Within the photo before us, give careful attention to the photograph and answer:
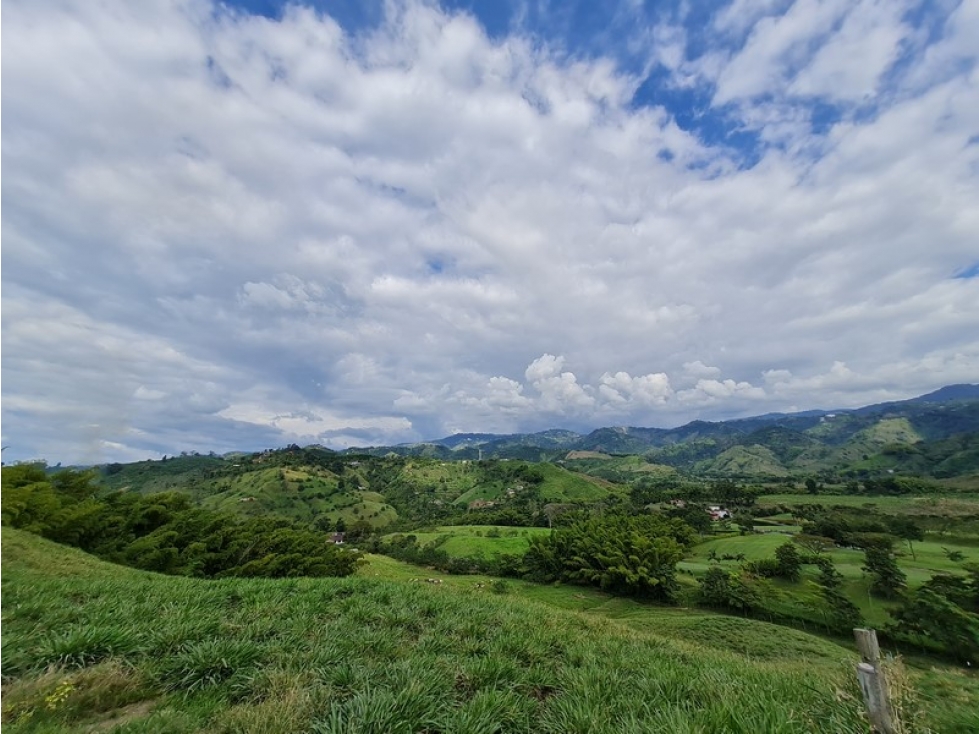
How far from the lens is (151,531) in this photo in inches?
1110

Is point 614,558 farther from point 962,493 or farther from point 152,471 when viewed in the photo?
point 152,471

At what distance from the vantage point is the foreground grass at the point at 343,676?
451cm

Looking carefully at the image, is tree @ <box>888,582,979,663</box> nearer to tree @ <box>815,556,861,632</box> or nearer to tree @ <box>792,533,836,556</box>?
tree @ <box>815,556,861,632</box>

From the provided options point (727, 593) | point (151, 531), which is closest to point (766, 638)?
point (727, 593)

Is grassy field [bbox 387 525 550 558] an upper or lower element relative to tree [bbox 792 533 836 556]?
upper

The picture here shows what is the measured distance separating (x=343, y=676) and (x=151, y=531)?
103 feet

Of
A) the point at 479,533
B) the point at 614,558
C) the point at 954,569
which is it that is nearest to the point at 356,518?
the point at 479,533

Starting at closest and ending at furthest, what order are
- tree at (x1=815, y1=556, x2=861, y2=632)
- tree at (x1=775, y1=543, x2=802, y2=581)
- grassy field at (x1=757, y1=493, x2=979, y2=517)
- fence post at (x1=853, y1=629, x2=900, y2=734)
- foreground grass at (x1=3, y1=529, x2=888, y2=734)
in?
1. fence post at (x1=853, y1=629, x2=900, y2=734)
2. foreground grass at (x1=3, y1=529, x2=888, y2=734)
3. tree at (x1=815, y1=556, x2=861, y2=632)
4. tree at (x1=775, y1=543, x2=802, y2=581)
5. grassy field at (x1=757, y1=493, x2=979, y2=517)

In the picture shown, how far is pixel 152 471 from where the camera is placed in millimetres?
193625

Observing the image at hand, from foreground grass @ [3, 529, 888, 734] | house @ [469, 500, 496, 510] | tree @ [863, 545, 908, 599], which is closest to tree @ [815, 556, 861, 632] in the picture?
tree @ [863, 545, 908, 599]

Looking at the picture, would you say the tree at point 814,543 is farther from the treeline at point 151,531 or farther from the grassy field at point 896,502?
the treeline at point 151,531

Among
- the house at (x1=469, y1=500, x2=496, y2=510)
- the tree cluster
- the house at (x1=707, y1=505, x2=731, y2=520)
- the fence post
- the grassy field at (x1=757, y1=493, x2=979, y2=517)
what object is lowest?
the grassy field at (x1=757, y1=493, x2=979, y2=517)

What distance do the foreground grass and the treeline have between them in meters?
18.5

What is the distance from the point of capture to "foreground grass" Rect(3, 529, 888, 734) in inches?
178
